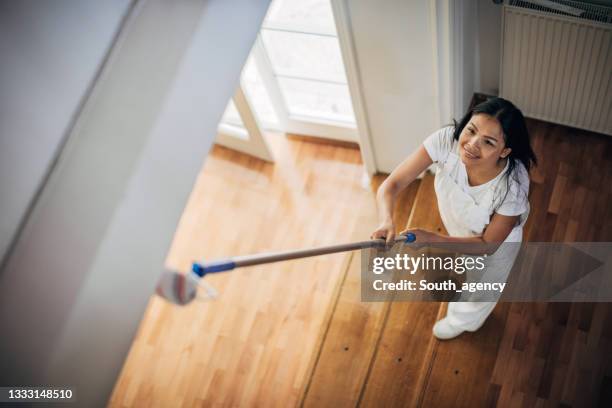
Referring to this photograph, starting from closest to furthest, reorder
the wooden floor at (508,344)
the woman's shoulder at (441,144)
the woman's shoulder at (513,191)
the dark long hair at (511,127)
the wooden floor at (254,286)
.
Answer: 1. the dark long hair at (511,127)
2. the woman's shoulder at (513,191)
3. the woman's shoulder at (441,144)
4. the wooden floor at (508,344)
5. the wooden floor at (254,286)

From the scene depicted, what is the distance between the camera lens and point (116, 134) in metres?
1.10

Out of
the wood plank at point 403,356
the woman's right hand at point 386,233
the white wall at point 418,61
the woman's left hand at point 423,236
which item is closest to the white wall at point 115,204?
the woman's right hand at point 386,233

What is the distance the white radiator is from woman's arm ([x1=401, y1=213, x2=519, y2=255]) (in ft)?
3.15

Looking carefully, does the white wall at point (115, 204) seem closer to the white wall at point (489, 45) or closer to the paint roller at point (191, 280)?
the paint roller at point (191, 280)

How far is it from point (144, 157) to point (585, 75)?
2.13 meters

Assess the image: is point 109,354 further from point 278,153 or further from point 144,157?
point 278,153

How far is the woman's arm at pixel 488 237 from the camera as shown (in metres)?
1.79

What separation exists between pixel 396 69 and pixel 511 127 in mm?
886

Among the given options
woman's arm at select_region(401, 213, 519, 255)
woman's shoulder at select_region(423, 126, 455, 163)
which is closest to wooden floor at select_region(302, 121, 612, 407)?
woman's arm at select_region(401, 213, 519, 255)

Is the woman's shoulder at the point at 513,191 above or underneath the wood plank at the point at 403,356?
above

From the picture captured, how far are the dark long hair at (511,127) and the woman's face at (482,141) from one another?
2 centimetres

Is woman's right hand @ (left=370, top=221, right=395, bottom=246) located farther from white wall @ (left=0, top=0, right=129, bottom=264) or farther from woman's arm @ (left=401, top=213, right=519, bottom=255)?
white wall @ (left=0, top=0, right=129, bottom=264)

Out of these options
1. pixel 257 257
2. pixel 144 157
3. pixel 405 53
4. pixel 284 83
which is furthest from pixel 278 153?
pixel 144 157

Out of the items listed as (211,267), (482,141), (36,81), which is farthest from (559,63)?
(36,81)
